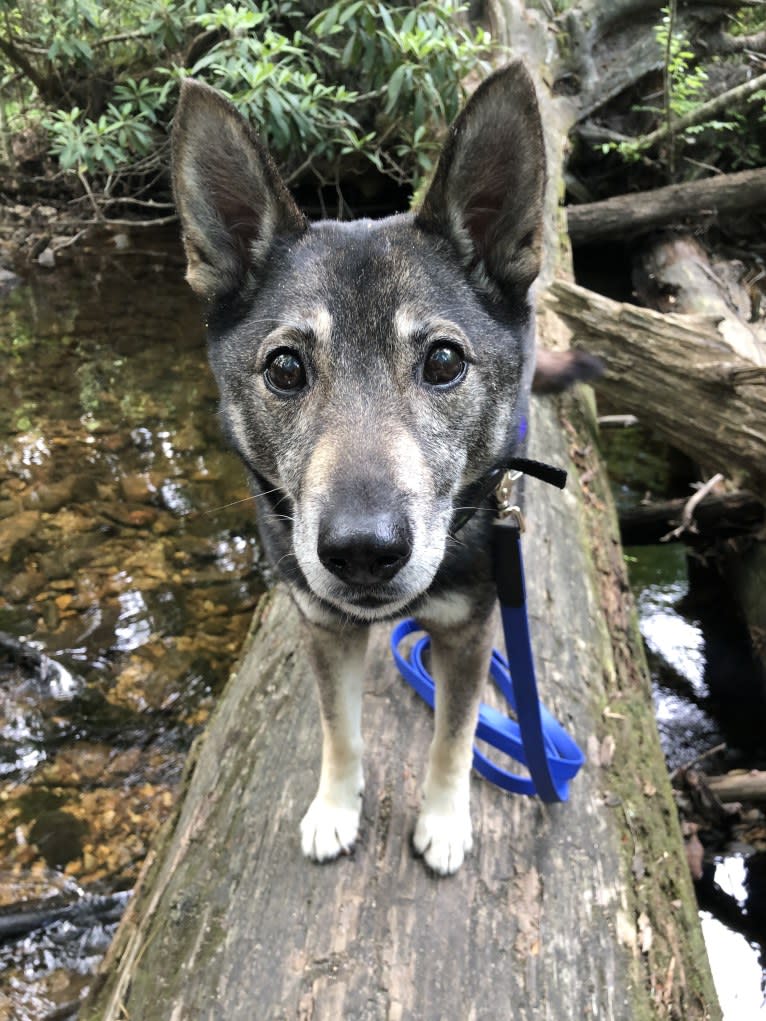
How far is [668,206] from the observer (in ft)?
23.9

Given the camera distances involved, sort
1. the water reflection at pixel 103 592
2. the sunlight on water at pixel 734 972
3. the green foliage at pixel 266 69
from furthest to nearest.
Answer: the green foliage at pixel 266 69
the water reflection at pixel 103 592
the sunlight on water at pixel 734 972

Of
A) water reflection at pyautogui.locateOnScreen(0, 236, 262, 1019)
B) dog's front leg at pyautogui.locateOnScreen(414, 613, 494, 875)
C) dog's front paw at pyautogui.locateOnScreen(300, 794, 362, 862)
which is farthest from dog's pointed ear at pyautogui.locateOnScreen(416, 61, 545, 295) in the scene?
water reflection at pyautogui.locateOnScreen(0, 236, 262, 1019)

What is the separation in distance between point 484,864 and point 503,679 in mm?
772

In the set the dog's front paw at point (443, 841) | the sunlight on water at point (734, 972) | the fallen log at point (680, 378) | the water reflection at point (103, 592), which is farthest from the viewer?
the fallen log at point (680, 378)

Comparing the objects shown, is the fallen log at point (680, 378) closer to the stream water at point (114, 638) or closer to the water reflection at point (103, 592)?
the stream water at point (114, 638)

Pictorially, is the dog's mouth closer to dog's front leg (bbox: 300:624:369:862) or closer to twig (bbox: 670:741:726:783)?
dog's front leg (bbox: 300:624:369:862)

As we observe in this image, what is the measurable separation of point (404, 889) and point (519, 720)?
1.87 ft

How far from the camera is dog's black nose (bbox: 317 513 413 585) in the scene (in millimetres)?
1503

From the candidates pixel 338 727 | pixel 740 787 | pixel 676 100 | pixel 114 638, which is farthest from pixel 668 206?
pixel 338 727

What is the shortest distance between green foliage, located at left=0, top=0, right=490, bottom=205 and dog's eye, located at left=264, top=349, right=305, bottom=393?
3.73 m

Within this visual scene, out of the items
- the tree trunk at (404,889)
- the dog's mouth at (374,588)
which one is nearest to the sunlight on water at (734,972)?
the tree trunk at (404,889)

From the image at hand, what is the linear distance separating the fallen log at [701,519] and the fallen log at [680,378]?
1.92 feet

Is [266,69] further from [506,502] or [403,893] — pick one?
[403,893]

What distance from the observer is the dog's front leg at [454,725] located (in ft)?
6.97
